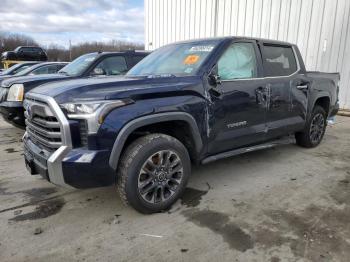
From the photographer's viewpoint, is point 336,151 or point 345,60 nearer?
point 336,151

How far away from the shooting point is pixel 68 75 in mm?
6742

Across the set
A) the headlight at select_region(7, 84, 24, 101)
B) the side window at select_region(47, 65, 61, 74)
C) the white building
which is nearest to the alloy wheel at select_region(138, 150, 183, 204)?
the headlight at select_region(7, 84, 24, 101)

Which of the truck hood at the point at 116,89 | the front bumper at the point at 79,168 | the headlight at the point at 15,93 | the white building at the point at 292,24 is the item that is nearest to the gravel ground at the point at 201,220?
the front bumper at the point at 79,168

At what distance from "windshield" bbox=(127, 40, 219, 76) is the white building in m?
7.02

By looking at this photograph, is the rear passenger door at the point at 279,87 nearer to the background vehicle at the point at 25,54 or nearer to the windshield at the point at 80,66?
the windshield at the point at 80,66

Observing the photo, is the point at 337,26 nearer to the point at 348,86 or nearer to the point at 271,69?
the point at 348,86

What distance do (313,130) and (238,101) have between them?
2469mm

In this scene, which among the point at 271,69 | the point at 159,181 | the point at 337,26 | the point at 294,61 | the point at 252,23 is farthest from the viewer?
the point at 252,23

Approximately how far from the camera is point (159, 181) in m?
3.26

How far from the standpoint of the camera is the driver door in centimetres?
367

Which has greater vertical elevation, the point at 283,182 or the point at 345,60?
the point at 345,60

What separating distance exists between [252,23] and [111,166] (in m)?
9.59

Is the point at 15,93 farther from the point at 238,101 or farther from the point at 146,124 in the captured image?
the point at 238,101

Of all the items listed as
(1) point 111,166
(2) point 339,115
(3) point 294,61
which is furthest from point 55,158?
(2) point 339,115
